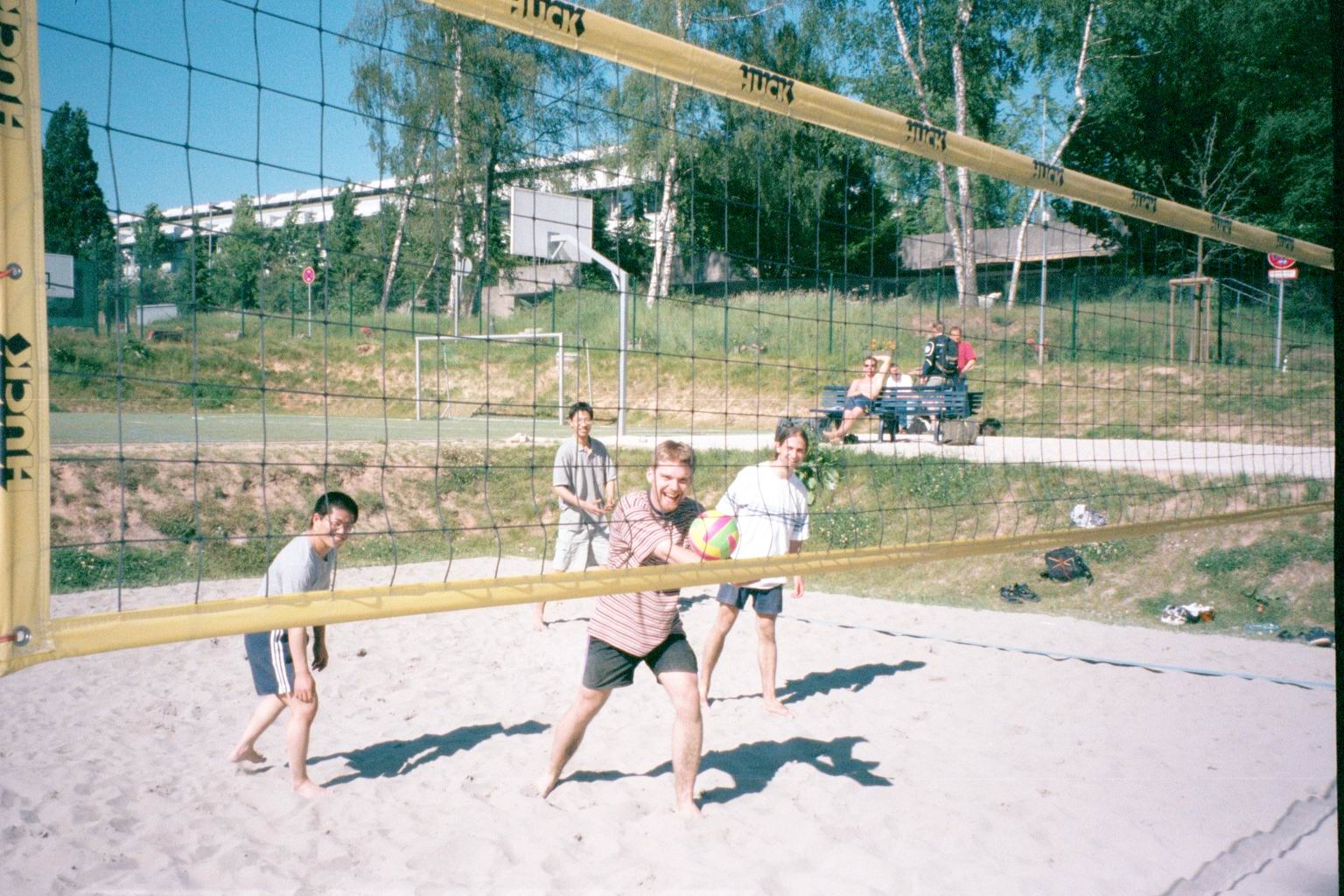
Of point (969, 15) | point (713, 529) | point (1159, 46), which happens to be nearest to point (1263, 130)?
point (1159, 46)

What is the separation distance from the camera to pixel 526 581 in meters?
3.09

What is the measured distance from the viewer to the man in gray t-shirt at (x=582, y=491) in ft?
19.4

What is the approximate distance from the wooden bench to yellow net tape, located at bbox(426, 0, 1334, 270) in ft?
15.5

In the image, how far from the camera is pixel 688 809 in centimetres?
360

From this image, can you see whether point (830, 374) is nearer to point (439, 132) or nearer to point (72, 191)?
point (439, 132)

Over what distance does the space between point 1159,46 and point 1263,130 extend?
2.95m

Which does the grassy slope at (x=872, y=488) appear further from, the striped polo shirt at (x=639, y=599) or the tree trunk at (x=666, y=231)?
the striped polo shirt at (x=639, y=599)

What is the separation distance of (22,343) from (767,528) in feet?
10.5

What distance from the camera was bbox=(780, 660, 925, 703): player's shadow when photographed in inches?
211

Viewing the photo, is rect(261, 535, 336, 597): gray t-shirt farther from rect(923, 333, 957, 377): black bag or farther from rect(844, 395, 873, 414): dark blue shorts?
rect(844, 395, 873, 414): dark blue shorts

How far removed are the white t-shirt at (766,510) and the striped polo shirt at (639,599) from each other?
1127 millimetres

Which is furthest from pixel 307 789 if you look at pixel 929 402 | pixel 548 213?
pixel 929 402

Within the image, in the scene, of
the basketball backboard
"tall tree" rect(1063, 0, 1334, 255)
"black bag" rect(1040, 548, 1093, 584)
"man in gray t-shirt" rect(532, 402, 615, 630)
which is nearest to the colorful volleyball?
the basketball backboard

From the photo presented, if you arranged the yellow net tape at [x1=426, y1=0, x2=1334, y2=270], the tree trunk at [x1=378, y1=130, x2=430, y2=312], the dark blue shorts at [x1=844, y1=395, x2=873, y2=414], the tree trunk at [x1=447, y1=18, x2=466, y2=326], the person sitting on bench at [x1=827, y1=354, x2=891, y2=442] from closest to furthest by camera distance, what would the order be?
1. the yellow net tape at [x1=426, y1=0, x2=1334, y2=270]
2. the tree trunk at [x1=378, y1=130, x2=430, y2=312]
3. the tree trunk at [x1=447, y1=18, x2=466, y2=326]
4. the person sitting on bench at [x1=827, y1=354, x2=891, y2=442]
5. the dark blue shorts at [x1=844, y1=395, x2=873, y2=414]
